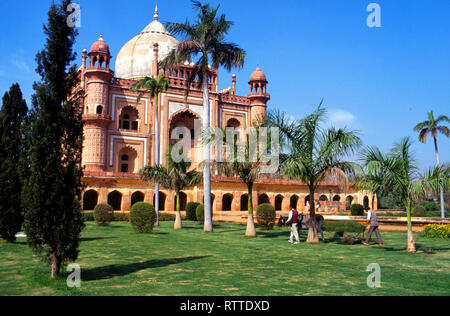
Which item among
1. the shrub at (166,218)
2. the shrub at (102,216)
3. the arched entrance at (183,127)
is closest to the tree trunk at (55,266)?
the shrub at (102,216)

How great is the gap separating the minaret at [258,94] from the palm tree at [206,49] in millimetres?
22818

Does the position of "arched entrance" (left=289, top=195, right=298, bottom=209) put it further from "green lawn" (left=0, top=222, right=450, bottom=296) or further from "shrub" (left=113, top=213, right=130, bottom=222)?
"green lawn" (left=0, top=222, right=450, bottom=296)

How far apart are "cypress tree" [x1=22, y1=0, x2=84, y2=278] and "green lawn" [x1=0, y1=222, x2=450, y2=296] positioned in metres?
0.65

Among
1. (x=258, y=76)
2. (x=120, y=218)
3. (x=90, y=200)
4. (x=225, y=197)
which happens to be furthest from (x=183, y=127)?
(x=120, y=218)

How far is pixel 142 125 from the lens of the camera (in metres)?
37.1

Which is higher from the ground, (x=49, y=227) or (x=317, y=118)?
(x=317, y=118)

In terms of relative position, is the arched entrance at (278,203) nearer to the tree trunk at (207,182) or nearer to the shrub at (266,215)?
the shrub at (266,215)

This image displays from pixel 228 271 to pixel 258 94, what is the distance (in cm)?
3547

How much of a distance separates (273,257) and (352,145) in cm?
526

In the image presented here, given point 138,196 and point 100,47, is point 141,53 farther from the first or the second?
point 138,196

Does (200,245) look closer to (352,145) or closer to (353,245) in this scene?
(353,245)

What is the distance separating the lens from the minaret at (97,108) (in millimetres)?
33125
